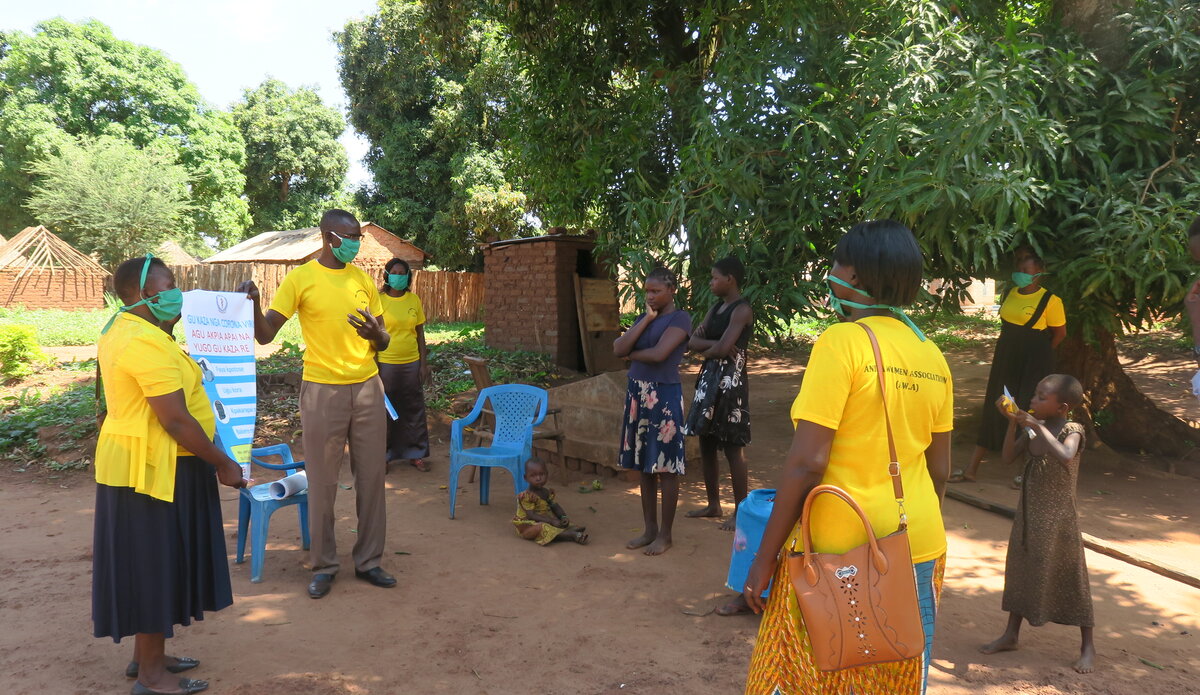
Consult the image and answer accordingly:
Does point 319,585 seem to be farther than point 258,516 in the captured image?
No

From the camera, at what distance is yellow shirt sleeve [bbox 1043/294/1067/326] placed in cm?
620

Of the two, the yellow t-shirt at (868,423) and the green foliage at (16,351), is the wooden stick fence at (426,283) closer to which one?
the green foliage at (16,351)

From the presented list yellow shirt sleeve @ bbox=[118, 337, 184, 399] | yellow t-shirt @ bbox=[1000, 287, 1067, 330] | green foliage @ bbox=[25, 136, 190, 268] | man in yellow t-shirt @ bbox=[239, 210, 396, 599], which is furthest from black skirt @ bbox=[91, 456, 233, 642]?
green foliage @ bbox=[25, 136, 190, 268]

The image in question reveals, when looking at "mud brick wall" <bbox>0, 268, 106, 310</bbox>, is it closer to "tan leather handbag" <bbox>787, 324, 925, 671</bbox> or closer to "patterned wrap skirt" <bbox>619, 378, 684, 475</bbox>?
"patterned wrap skirt" <bbox>619, 378, 684, 475</bbox>

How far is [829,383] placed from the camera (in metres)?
1.82

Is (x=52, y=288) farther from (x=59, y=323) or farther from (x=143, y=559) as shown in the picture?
(x=143, y=559)

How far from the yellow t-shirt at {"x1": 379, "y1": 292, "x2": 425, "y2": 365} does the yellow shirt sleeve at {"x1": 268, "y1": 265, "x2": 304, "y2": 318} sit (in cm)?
265

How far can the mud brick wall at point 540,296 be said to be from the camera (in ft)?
36.9

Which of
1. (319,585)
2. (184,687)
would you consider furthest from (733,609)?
(184,687)

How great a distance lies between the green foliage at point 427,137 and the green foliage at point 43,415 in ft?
41.8

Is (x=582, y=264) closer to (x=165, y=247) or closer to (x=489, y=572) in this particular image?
(x=489, y=572)

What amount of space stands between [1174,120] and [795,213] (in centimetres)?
282

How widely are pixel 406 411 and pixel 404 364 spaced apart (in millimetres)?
460

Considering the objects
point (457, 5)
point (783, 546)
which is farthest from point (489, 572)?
point (457, 5)
